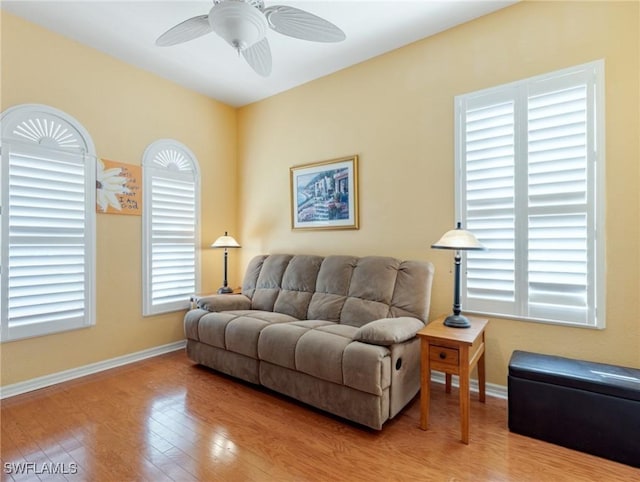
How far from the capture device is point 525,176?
234cm

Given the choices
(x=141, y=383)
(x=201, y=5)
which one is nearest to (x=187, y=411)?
(x=141, y=383)

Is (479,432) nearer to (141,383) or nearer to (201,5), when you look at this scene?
(141,383)

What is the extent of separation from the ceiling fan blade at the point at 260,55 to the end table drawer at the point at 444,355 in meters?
2.26

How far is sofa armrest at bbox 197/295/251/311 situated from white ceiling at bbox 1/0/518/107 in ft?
7.64

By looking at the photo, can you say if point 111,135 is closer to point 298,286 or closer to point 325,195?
point 325,195

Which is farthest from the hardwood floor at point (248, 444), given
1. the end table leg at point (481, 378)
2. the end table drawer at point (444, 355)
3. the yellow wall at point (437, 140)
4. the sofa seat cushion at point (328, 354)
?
the yellow wall at point (437, 140)

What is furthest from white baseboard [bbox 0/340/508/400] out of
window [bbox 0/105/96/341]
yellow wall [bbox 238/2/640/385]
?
window [bbox 0/105/96/341]

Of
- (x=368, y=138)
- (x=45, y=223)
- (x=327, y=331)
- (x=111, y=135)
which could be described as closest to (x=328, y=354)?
(x=327, y=331)

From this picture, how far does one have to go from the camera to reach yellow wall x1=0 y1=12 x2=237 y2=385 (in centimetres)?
258

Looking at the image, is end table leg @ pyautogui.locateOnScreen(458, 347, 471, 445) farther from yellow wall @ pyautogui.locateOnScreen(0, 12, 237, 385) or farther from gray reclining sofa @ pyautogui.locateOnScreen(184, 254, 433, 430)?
yellow wall @ pyautogui.locateOnScreen(0, 12, 237, 385)

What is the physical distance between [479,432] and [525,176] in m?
1.77

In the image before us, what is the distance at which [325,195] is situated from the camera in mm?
3447

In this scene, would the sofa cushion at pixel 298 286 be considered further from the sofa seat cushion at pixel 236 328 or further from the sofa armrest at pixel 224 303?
the sofa armrest at pixel 224 303

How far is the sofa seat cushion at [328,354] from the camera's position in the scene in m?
1.96
